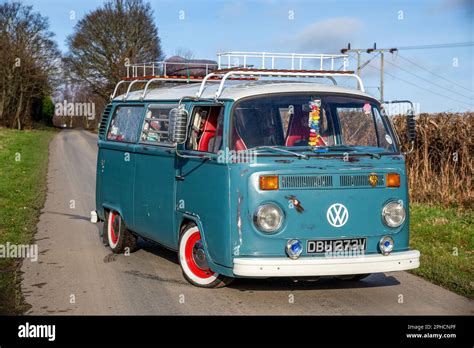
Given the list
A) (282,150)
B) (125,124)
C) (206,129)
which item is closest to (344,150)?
(282,150)

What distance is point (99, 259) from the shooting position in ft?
31.6

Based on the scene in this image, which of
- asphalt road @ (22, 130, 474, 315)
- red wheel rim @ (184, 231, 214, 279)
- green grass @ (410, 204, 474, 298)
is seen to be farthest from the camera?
green grass @ (410, 204, 474, 298)

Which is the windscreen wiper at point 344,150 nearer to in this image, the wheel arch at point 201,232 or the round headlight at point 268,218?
the round headlight at point 268,218

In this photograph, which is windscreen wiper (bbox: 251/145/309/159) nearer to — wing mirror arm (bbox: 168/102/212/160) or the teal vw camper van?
the teal vw camper van

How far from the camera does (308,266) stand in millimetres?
6734

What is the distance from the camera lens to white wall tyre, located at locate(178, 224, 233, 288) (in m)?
7.68

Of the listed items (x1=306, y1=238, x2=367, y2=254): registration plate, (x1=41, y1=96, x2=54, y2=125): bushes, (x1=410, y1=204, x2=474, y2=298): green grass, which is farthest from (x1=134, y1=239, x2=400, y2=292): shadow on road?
(x1=41, y1=96, x2=54, y2=125): bushes

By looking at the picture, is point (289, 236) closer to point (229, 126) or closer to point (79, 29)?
point (229, 126)

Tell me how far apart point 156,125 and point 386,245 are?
11.2 ft

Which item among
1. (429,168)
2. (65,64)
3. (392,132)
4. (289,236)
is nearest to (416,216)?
(429,168)

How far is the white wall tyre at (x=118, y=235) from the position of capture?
32.3 ft

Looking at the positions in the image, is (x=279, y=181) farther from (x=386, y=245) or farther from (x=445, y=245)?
(x=445, y=245)

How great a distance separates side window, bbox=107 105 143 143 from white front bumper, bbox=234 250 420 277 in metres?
3.48

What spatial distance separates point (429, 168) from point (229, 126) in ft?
30.8
